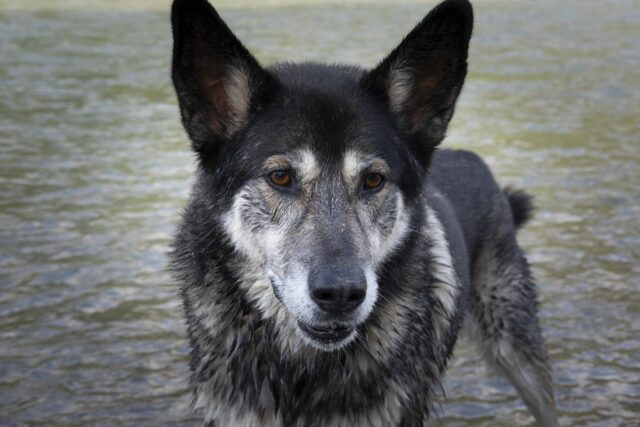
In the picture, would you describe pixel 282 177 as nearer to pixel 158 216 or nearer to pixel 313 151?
pixel 313 151

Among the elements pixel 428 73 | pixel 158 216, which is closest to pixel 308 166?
pixel 428 73

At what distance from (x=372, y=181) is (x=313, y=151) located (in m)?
0.30

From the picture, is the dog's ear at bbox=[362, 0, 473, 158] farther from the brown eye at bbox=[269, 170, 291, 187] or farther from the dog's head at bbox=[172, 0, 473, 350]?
the brown eye at bbox=[269, 170, 291, 187]

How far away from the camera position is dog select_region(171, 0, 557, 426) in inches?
140

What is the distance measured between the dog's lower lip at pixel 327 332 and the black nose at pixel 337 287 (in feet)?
0.50

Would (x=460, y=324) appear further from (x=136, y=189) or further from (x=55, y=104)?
(x=55, y=104)

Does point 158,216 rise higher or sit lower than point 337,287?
lower

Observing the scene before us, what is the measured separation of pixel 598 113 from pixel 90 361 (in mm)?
8765

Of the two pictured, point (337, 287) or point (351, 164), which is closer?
point (337, 287)

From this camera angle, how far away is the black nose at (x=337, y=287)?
10.8 ft

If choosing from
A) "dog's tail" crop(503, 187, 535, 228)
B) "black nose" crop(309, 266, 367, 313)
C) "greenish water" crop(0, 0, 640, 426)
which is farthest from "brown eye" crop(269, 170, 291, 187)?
"dog's tail" crop(503, 187, 535, 228)

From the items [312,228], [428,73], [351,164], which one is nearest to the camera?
[312,228]

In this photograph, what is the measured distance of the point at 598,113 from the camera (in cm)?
1219

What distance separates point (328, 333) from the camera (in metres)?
3.52
